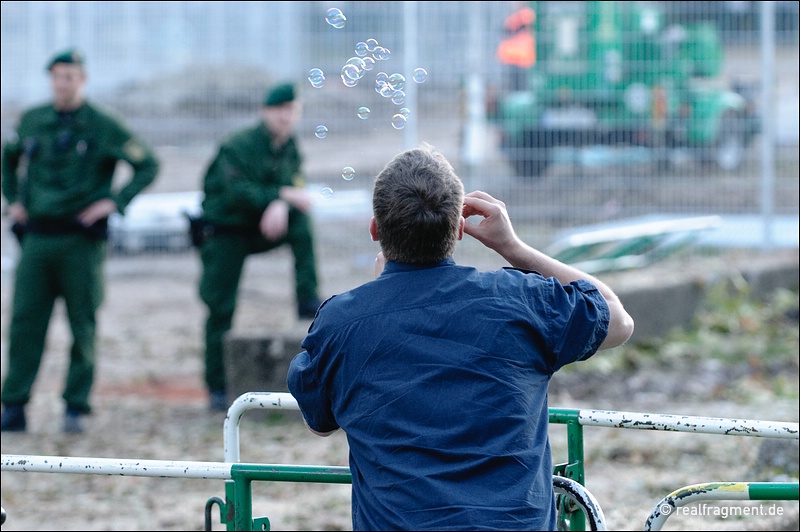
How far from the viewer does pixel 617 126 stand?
29.7 ft

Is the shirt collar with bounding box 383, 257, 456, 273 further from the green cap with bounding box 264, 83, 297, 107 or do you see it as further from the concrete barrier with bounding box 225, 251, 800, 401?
the green cap with bounding box 264, 83, 297, 107

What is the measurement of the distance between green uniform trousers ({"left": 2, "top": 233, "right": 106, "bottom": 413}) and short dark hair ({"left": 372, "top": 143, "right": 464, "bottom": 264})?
4622 millimetres

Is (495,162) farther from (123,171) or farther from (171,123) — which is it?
(123,171)

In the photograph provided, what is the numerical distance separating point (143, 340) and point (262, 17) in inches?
115

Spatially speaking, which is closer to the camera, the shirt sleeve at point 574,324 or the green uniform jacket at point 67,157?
the shirt sleeve at point 574,324

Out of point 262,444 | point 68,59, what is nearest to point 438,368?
point 262,444

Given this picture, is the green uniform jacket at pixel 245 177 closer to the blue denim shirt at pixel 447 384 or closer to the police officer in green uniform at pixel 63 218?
the police officer in green uniform at pixel 63 218

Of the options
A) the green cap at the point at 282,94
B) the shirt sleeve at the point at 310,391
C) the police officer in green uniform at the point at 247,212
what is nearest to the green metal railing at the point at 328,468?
the shirt sleeve at the point at 310,391

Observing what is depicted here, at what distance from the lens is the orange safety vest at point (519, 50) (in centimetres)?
898

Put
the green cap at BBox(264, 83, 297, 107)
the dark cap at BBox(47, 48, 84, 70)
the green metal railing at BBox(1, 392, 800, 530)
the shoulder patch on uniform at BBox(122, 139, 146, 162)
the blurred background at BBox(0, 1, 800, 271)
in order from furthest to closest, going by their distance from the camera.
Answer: the blurred background at BBox(0, 1, 800, 271) → the green cap at BBox(264, 83, 297, 107) → the shoulder patch on uniform at BBox(122, 139, 146, 162) → the dark cap at BBox(47, 48, 84, 70) → the green metal railing at BBox(1, 392, 800, 530)

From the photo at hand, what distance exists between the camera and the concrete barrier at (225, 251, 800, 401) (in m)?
6.89

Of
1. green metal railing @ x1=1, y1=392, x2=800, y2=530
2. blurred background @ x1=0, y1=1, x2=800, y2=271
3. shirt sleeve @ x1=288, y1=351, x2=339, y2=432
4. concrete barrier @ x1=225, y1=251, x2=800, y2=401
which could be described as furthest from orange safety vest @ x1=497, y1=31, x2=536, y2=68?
shirt sleeve @ x1=288, y1=351, x2=339, y2=432

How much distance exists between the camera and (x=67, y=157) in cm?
672

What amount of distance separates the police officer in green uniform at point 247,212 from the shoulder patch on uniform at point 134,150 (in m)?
0.49
